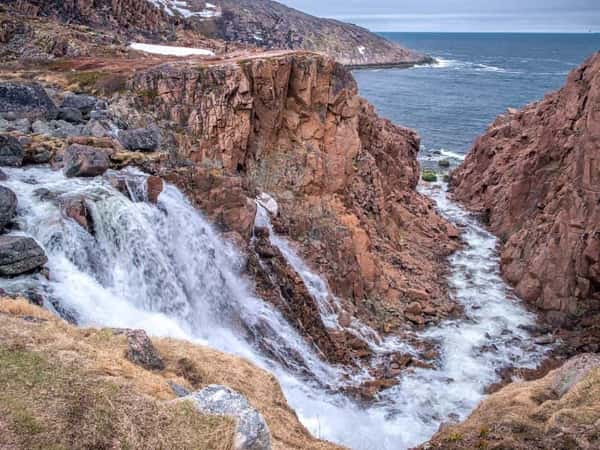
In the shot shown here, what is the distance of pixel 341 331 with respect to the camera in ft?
95.8

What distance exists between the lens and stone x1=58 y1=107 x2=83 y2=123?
3153cm

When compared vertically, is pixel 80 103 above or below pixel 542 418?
above

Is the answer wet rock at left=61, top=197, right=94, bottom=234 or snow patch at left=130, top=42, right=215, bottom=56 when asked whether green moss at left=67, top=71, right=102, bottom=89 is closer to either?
snow patch at left=130, top=42, right=215, bottom=56

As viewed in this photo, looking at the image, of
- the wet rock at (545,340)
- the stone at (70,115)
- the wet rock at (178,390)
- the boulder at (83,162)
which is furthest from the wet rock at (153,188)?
Answer: the wet rock at (545,340)

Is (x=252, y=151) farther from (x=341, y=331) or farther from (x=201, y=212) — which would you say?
(x=341, y=331)

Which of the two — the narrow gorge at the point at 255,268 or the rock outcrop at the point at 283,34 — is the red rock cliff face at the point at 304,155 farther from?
the rock outcrop at the point at 283,34

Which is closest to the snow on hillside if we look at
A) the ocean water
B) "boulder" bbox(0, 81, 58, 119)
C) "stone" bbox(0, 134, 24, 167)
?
the ocean water

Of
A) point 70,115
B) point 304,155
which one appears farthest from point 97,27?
point 304,155

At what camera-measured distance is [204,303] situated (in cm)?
2561

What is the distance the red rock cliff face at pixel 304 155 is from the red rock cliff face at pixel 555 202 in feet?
21.7

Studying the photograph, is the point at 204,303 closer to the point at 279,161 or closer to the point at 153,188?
the point at 153,188

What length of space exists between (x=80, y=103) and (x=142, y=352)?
22.8 m

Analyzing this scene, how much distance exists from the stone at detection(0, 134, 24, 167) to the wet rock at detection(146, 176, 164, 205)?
614 cm

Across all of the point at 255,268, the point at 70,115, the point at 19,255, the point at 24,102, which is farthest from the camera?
the point at 70,115
